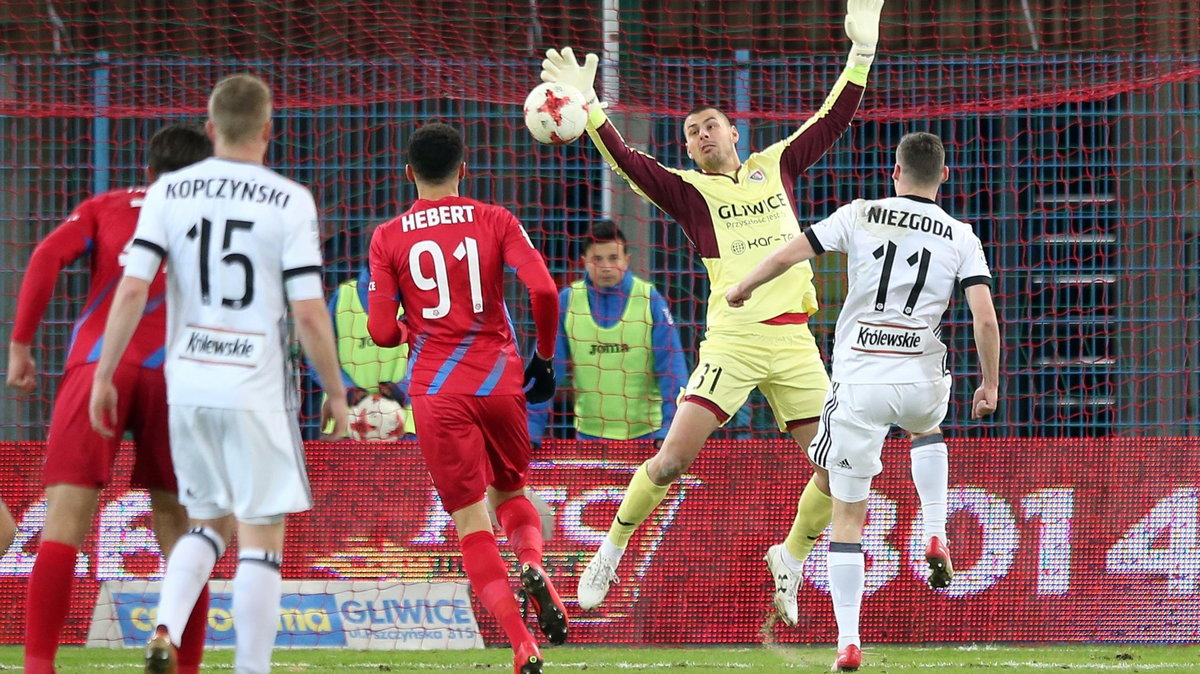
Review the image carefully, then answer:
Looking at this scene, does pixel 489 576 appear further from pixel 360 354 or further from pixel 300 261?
pixel 360 354

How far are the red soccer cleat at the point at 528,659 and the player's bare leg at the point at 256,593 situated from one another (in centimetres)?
104

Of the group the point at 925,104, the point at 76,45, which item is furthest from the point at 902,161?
the point at 76,45

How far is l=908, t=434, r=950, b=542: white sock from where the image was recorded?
695cm

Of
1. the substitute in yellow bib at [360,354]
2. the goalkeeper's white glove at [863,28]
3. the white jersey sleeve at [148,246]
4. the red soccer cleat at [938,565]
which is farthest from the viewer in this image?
the substitute in yellow bib at [360,354]

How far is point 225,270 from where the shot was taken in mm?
4684

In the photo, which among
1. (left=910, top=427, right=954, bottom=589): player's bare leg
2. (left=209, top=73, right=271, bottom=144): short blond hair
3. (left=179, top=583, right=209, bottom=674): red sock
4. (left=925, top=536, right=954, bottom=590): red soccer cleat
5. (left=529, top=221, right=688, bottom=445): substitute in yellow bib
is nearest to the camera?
(left=209, top=73, right=271, bottom=144): short blond hair

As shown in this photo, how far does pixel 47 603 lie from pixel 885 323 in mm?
3305

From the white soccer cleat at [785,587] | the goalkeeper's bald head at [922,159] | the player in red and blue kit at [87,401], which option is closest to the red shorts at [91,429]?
the player in red and blue kit at [87,401]

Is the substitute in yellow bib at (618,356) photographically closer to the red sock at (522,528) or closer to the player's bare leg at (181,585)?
the red sock at (522,528)

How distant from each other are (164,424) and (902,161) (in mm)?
3072

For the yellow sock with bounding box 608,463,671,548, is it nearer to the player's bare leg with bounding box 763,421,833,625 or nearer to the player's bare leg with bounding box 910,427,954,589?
the player's bare leg with bounding box 763,421,833,625

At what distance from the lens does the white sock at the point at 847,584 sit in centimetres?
635

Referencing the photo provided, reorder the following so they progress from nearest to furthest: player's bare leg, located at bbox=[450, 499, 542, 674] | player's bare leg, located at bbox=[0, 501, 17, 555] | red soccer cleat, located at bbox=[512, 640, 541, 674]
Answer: red soccer cleat, located at bbox=[512, 640, 541, 674], player's bare leg, located at bbox=[450, 499, 542, 674], player's bare leg, located at bbox=[0, 501, 17, 555]

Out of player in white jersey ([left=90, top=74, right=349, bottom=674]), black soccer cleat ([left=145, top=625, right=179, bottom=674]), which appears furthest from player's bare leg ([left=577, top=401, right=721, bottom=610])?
black soccer cleat ([left=145, top=625, right=179, bottom=674])
